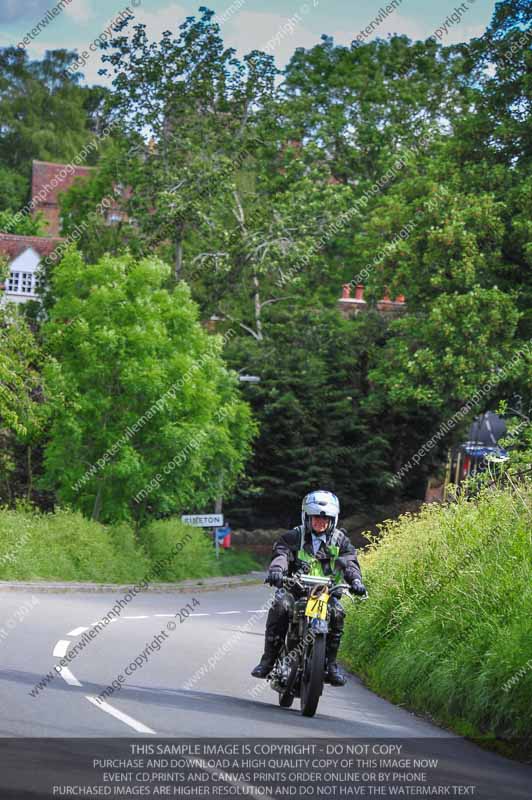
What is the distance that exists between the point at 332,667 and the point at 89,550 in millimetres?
25471

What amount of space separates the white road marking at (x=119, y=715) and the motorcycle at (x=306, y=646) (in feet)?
5.47

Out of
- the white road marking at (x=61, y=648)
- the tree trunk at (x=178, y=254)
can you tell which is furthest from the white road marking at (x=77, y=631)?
the tree trunk at (x=178, y=254)

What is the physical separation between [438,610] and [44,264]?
36646mm

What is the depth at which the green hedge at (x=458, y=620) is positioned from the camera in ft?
39.6

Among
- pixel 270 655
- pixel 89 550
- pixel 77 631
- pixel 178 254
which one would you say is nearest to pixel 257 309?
pixel 178 254

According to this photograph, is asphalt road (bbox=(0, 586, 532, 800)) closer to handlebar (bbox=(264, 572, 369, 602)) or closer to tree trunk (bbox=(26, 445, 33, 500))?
handlebar (bbox=(264, 572, 369, 602))

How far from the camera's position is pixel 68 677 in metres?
14.1

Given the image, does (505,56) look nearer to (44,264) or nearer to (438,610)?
(44,264)

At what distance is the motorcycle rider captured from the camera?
1255 cm

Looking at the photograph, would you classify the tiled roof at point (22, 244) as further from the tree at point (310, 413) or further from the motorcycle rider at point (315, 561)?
the motorcycle rider at point (315, 561)

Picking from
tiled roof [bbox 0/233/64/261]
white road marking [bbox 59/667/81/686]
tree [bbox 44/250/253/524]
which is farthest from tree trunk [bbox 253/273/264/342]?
white road marking [bbox 59/667/81/686]

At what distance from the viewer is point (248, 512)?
54.0 m

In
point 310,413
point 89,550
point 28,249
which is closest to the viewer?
point 89,550

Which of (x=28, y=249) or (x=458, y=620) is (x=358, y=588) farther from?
(x=28, y=249)
